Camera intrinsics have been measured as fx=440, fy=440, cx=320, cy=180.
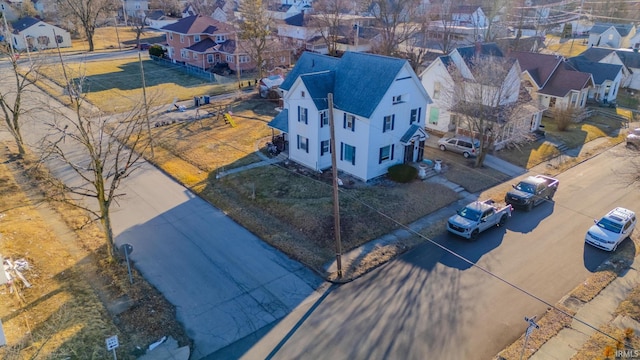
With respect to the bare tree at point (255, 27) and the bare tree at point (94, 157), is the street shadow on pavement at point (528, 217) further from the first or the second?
the bare tree at point (255, 27)

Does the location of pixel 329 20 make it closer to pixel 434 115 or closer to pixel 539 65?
pixel 539 65

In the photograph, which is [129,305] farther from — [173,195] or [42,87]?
[42,87]

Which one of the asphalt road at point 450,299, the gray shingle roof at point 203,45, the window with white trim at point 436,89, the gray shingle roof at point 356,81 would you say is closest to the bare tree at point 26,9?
the gray shingle roof at point 203,45

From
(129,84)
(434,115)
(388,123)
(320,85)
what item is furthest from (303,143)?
(129,84)

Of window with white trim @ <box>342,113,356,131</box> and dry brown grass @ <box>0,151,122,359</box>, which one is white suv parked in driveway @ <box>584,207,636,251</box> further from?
dry brown grass @ <box>0,151,122,359</box>

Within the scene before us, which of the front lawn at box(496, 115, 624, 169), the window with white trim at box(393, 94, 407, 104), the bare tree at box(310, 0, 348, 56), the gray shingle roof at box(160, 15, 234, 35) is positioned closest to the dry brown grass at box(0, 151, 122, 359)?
the window with white trim at box(393, 94, 407, 104)

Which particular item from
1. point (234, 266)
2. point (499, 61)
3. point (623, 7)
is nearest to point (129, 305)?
point (234, 266)

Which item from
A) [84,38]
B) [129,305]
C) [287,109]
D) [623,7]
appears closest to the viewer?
[129,305]
